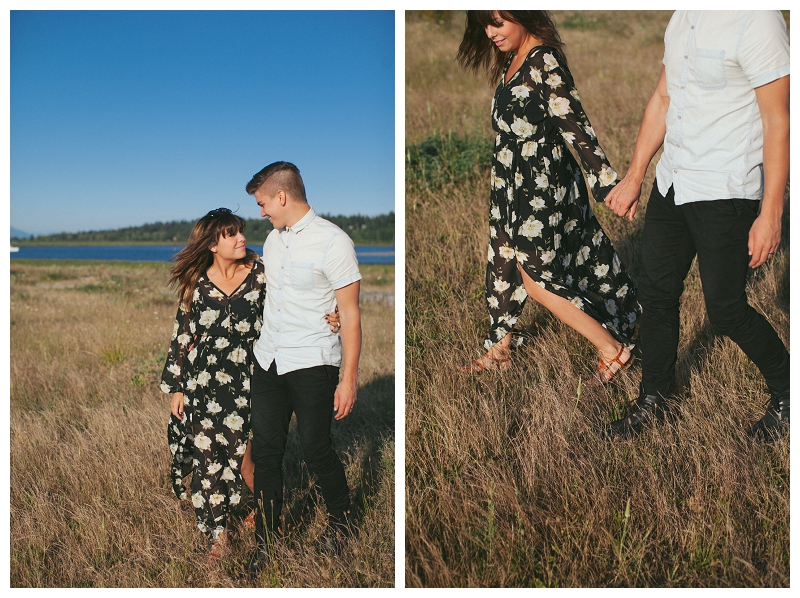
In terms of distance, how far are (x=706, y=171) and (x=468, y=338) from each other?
1.60m

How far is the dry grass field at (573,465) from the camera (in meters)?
2.22

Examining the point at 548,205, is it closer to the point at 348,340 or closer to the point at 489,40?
the point at 489,40

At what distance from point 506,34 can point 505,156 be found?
0.55m

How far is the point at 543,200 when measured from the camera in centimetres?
301

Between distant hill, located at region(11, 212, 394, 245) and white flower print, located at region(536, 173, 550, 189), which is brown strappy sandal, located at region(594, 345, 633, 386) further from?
distant hill, located at region(11, 212, 394, 245)

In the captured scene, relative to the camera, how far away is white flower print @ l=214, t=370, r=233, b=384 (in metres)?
2.77

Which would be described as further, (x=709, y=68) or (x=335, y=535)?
→ (x=335, y=535)

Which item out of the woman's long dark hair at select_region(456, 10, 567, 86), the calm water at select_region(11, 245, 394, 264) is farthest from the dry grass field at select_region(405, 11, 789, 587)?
the calm water at select_region(11, 245, 394, 264)

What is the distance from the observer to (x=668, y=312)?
270 cm

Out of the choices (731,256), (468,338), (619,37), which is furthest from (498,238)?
(619,37)

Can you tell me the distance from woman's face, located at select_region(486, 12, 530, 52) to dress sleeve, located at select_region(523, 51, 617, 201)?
0.11 metres

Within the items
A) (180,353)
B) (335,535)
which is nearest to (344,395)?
(335,535)

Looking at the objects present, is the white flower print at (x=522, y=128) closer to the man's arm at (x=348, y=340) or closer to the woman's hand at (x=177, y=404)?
the man's arm at (x=348, y=340)

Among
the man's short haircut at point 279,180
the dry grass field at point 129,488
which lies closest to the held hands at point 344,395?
the dry grass field at point 129,488
